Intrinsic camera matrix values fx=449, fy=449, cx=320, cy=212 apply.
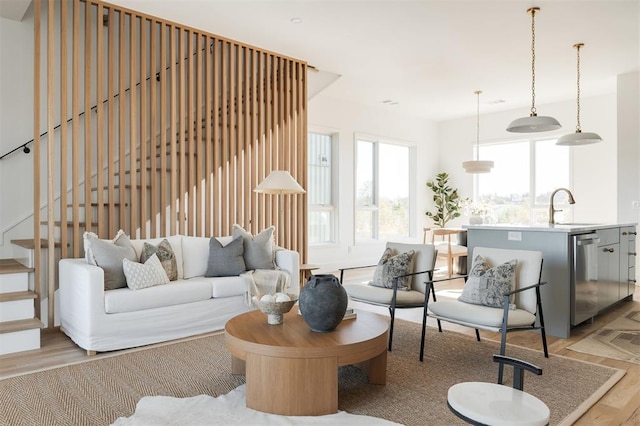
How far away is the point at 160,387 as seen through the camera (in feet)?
9.11

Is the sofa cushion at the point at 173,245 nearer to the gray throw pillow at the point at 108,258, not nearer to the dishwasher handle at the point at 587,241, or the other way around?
the gray throw pillow at the point at 108,258

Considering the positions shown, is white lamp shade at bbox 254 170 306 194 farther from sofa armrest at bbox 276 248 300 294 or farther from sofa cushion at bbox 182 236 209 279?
sofa cushion at bbox 182 236 209 279

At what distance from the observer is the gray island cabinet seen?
12.8 ft

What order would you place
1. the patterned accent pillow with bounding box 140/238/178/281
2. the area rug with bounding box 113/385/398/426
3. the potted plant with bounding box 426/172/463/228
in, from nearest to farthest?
the area rug with bounding box 113/385/398/426
the patterned accent pillow with bounding box 140/238/178/281
the potted plant with bounding box 426/172/463/228

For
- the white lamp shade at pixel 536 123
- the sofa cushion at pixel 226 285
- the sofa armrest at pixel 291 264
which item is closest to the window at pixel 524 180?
the white lamp shade at pixel 536 123

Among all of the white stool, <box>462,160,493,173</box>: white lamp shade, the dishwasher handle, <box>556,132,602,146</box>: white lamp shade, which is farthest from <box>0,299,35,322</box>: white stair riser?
<box>462,160,493,173</box>: white lamp shade

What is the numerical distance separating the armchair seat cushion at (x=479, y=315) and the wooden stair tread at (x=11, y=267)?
11.3 ft

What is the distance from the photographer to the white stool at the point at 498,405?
1573 mm

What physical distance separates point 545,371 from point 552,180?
6.20 metres

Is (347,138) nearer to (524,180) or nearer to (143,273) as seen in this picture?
(524,180)

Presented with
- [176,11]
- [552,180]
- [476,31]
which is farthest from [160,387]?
[552,180]

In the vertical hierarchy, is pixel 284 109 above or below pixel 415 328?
above

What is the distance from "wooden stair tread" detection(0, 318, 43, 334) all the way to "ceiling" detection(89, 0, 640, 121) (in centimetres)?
306

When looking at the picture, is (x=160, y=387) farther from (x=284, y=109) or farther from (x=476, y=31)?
(x=476, y=31)
